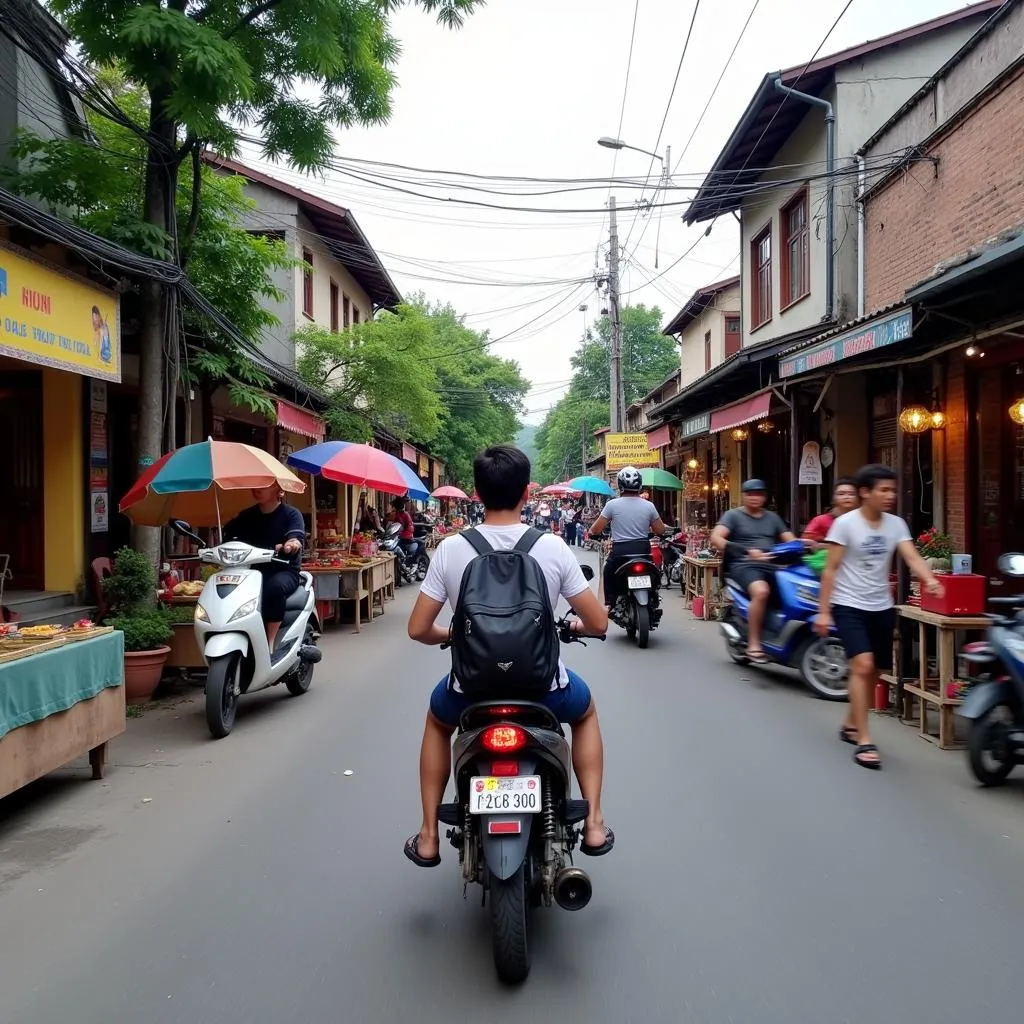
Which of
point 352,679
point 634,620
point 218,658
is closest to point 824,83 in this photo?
point 634,620

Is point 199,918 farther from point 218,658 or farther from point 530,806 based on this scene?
point 218,658

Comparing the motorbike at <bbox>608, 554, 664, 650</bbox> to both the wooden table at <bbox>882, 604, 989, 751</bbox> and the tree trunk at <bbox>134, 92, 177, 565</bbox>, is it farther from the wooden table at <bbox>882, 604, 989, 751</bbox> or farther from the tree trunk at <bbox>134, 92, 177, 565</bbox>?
the tree trunk at <bbox>134, 92, 177, 565</bbox>

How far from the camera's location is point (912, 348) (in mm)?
7988

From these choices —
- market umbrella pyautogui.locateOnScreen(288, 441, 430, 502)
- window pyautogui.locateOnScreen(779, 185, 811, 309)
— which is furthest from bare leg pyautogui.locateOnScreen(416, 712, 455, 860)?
window pyautogui.locateOnScreen(779, 185, 811, 309)

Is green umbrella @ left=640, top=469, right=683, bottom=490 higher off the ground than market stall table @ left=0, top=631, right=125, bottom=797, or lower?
higher

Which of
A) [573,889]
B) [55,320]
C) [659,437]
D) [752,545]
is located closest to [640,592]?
[752,545]

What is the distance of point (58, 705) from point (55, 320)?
152 inches

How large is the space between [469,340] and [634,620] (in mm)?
36758

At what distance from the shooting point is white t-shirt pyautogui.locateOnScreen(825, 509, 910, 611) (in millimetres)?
5551

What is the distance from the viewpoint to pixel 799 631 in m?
7.79

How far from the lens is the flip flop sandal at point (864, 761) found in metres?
5.31

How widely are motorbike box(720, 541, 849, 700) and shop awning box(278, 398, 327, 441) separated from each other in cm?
713

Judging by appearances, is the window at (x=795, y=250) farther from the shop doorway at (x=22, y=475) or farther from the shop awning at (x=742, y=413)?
the shop doorway at (x=22, y=475)

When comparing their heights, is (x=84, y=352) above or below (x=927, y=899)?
above
